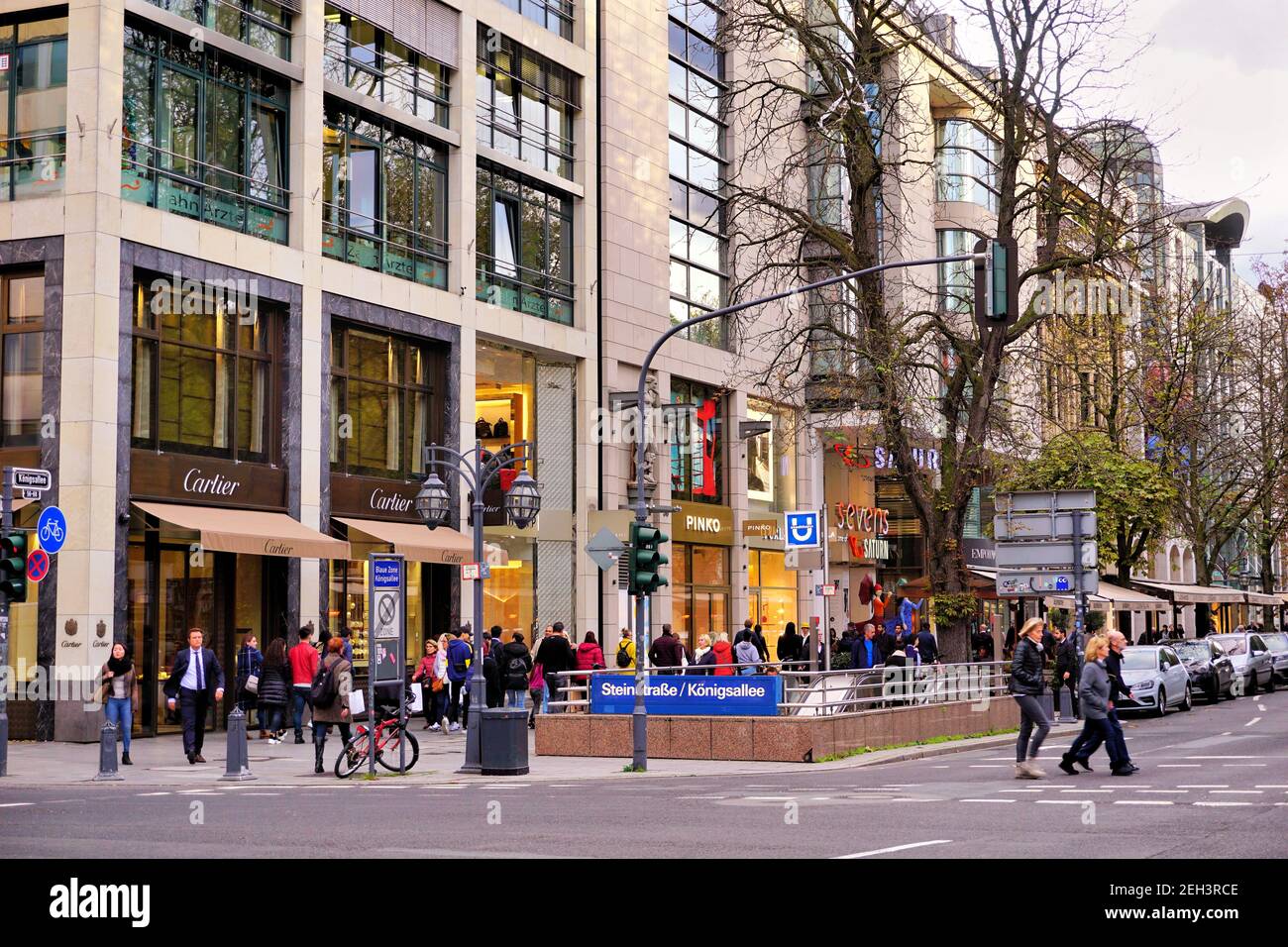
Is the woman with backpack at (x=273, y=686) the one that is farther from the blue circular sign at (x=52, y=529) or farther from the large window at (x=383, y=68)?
the large window at (x=383, y=68)

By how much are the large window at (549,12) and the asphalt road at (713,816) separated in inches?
917

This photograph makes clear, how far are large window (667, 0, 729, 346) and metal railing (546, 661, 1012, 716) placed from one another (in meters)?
17.8

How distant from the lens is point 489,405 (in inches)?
1511

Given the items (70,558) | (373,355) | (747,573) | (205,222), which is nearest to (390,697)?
(70,558)

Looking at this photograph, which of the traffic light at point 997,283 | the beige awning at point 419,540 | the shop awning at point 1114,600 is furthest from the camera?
the shop awning at point 1114,600

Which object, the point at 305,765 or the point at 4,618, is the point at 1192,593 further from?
the point at 4,618

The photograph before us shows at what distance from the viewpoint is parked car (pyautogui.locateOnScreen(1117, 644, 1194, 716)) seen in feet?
111

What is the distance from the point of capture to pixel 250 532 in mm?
28344

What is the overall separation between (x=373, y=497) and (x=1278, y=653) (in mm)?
27909

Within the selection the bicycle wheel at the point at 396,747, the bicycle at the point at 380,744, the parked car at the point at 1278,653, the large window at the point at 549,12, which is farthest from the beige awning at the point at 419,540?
the parked car at the point at 1278,653

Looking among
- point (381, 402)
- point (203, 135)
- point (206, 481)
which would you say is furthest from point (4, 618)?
point (381, 402)

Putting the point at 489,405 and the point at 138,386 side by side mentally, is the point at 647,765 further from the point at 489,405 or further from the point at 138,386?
the point at 489,405

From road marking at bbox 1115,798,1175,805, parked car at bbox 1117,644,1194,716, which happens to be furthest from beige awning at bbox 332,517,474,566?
road marking at bbox 1115,798,1175,805

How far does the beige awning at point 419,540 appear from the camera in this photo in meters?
32.3
